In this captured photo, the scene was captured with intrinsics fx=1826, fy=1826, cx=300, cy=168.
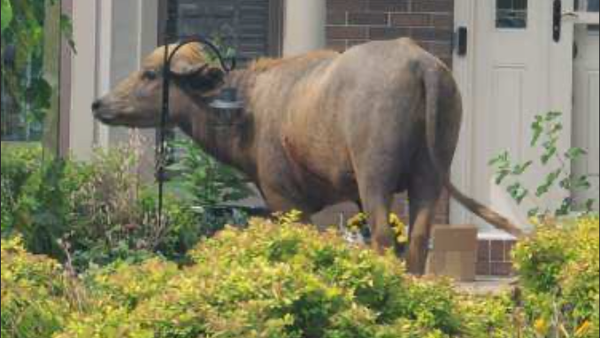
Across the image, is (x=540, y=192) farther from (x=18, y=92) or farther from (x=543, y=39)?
(x=18, y=92)

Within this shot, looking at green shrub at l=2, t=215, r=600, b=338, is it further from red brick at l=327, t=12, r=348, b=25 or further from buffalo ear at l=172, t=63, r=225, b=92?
red brick at l=327, t=12, r=348, b=25

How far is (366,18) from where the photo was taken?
11.8 metres

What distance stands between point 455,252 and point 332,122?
274 cm

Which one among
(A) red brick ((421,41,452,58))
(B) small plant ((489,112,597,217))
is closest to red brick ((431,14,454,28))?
(A) red brick ((421,41,452,58))

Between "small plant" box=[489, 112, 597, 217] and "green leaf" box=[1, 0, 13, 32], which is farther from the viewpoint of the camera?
"small plant" box=[489, 112, 597, 217]

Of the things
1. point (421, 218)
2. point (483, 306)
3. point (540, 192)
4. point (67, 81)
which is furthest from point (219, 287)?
point (67, 81)

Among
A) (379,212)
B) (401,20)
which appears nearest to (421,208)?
(379,212)

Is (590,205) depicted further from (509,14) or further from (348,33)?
(509,14)

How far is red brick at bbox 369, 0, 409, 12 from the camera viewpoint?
11812 mm

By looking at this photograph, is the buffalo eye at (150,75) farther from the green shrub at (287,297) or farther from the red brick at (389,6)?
the red brick at (389,6)

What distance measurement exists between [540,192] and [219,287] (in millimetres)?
3934

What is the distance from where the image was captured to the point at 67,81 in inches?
→ 458

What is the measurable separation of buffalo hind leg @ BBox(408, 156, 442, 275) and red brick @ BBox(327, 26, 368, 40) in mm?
3478

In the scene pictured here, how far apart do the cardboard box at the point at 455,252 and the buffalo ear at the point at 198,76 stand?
7.42ft
